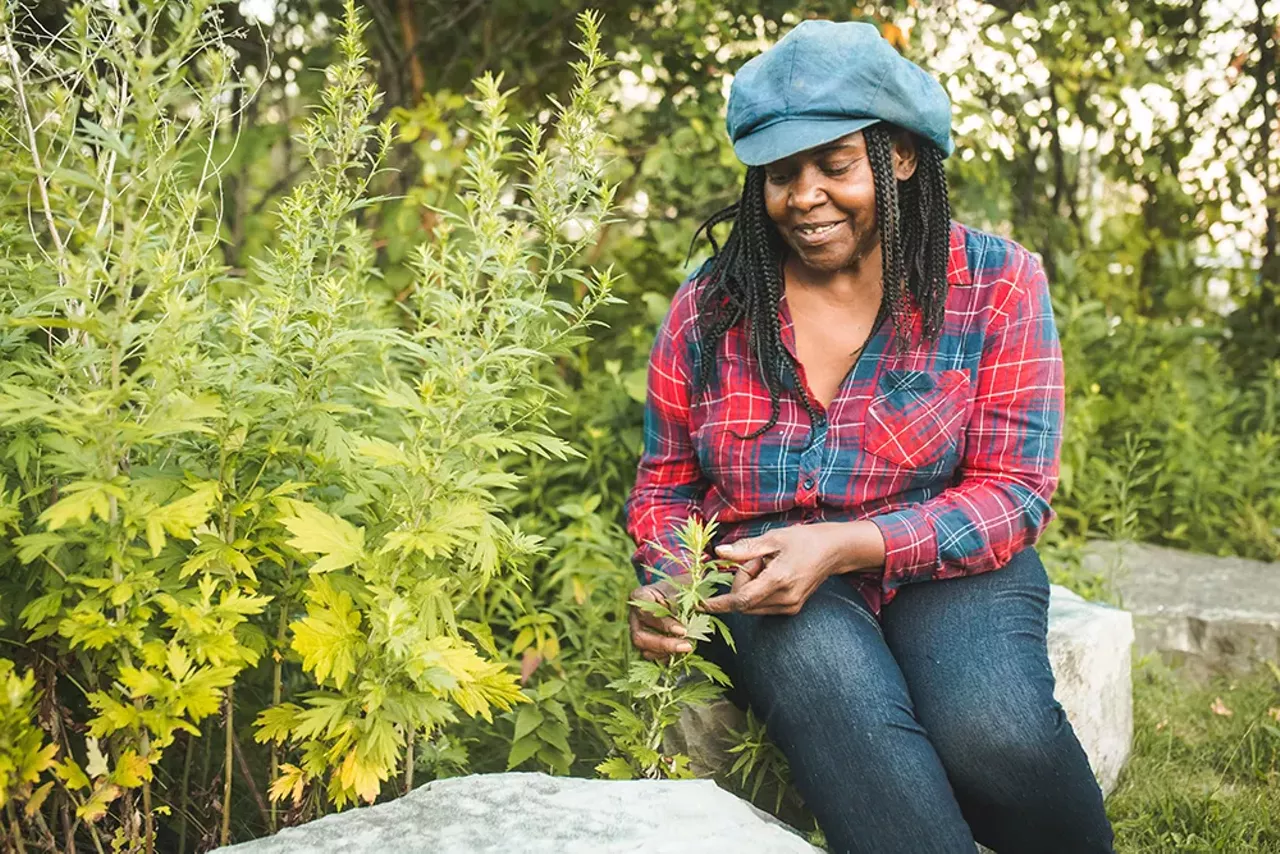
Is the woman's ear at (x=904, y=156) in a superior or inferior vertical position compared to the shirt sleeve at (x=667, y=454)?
superior

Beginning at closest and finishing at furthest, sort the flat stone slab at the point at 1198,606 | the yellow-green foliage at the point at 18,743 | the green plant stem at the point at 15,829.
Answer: the yellow-green foliage at the point at 18,743
the green plant stem at the point at 15,829
the flat stone slab at the point at 1198,606

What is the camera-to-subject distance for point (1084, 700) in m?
2.86

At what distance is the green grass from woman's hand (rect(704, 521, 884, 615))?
103 cm

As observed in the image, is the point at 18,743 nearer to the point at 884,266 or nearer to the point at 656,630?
the point at 656,630

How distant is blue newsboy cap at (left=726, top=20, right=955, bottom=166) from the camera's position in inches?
90.6

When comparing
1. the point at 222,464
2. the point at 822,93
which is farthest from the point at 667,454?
the point at 222,464

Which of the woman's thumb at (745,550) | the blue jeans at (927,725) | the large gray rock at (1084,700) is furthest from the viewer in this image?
the large gray rock at (1084,700)

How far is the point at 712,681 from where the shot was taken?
2500 mm

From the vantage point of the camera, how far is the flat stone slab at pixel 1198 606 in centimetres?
369

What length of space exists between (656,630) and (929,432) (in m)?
0.65

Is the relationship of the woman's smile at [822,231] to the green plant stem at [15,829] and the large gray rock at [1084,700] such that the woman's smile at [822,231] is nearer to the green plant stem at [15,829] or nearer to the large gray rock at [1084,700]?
the large gray rock at [1084,700]

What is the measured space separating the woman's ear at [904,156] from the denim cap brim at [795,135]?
144 millimetres

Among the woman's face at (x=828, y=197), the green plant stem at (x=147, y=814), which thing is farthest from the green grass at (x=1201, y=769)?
the green plant stem at (x=147, y=814)

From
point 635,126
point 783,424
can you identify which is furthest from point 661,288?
point 783,424
